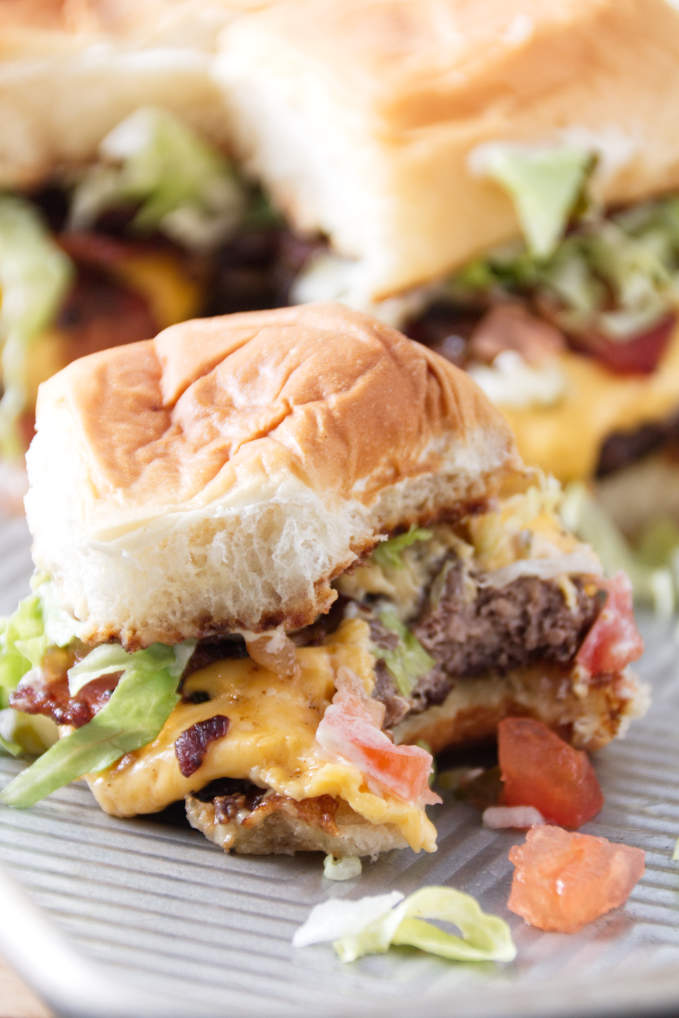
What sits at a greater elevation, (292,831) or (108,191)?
(108,191)

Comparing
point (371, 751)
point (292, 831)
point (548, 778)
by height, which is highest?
point (371, 751)

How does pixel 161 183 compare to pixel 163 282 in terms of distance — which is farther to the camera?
pixel 163 282

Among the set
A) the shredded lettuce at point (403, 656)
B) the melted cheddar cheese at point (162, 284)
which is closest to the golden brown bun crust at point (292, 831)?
the shredded lettuce at point (403, 656)

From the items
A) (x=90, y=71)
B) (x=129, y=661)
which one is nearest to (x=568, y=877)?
(x=129, y=661)

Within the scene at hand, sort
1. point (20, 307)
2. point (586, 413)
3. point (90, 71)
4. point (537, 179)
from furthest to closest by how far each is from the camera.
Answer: point (90, 71) → point (20, 307) → point (586, 413) → point (537, 179)

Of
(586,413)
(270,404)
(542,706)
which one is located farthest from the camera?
(586,413)

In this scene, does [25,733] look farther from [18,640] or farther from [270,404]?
[270,404]

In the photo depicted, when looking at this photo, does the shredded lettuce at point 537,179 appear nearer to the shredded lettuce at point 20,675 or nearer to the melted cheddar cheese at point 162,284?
the melted cheddar cheese at point 162,284

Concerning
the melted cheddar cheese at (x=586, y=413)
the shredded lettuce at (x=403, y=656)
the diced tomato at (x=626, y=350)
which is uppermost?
the shredded lettuce at (x=403, y=656)
